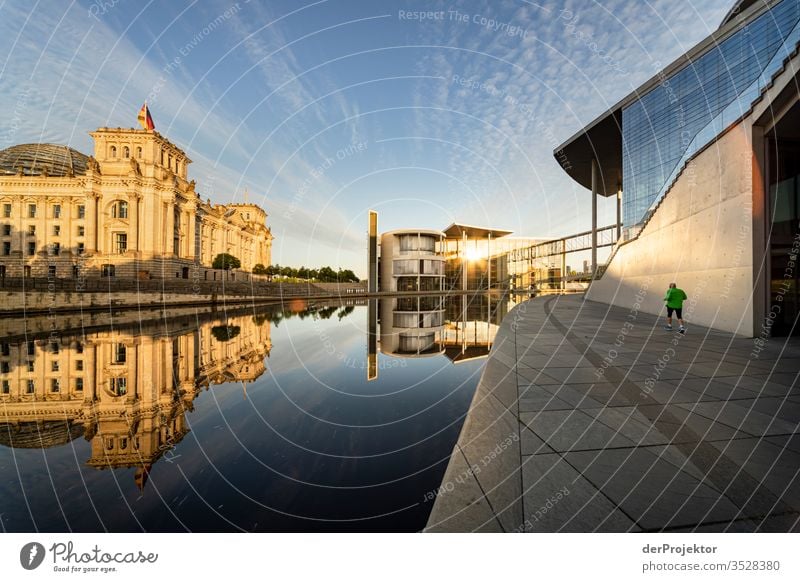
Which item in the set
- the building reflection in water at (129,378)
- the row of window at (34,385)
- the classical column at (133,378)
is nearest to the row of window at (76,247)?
the building reflection in water at (129,378)

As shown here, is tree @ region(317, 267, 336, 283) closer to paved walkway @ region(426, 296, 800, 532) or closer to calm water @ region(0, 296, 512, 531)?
calm water @ region(0, 296, 512, 531)

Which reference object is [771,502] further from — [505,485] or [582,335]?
[582,335]

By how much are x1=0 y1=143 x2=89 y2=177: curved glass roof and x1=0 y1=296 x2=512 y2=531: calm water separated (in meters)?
57.6

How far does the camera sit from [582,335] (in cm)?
978

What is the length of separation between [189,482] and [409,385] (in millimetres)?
4289

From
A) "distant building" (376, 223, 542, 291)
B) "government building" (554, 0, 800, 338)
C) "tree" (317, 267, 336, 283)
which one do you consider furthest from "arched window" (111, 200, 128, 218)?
"government building" (554, 0, 800, 338)

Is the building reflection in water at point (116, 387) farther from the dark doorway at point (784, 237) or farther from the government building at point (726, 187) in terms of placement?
the dark doorway at point (784, 237)

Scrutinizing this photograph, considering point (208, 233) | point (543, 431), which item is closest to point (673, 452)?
point (543, 431)

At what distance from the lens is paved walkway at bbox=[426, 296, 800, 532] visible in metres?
2.22

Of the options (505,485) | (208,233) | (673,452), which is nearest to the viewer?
(505,485)

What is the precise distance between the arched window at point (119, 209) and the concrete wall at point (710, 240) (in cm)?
6008

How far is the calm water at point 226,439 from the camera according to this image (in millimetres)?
3115
